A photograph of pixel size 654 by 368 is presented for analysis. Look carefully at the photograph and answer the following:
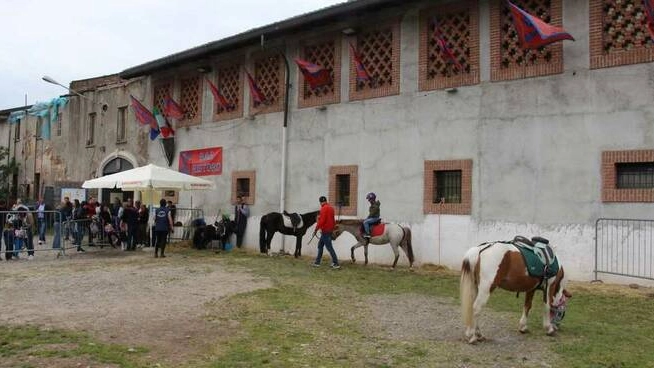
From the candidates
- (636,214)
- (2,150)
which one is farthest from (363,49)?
(2,150)

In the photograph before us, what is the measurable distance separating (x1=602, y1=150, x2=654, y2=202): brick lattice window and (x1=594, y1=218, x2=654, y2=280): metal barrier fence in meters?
0.49

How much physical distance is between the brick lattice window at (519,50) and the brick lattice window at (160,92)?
13543 millimetres

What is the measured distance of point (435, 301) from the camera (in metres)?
10.7

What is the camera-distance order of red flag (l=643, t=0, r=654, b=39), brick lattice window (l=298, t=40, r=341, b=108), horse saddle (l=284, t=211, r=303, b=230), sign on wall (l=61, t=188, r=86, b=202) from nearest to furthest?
red flag (l=643, t=0, r=654, b=39) → horse saddle (l=284, t=211, r=303, b=230) → brick lattice window (l=298, t=40, r=341, b=108) → sign on wall (l=61, t=188, r=86, b=202)

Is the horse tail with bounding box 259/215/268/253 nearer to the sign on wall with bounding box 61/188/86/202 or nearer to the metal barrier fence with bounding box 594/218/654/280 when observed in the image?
the metal barrier fence with bounding box 594/218/654/280

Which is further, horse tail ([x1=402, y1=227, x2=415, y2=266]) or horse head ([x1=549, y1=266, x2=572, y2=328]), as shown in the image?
horse tail ([x1=402, y1=227, x2=415, y2=266])

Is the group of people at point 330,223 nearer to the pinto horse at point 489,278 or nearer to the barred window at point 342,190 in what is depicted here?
the barred window at point 342,190

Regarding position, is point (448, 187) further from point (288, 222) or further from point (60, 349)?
point (60, 349)

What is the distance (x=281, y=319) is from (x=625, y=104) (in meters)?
8.59

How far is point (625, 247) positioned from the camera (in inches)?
496

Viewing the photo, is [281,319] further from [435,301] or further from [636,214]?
[636,214]

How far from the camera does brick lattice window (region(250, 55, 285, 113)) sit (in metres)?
19.8

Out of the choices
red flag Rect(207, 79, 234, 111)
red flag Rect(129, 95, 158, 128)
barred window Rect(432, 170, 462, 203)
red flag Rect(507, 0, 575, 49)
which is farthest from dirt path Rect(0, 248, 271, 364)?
red flag Rect(129, 95, 158, 128)

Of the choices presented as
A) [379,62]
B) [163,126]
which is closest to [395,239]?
[379,62]
